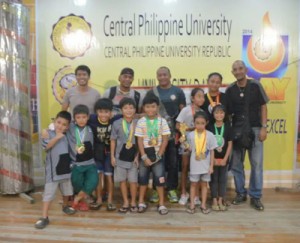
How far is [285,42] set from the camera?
12.5 feet

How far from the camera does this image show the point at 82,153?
311 centimetres

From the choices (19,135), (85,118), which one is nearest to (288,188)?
(85,118)

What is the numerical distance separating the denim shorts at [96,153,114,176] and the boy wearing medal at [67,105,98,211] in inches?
3.8

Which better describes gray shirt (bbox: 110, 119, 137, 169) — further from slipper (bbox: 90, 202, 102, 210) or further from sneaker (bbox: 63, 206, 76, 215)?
sneaker (bbox: 63, 206, 76, 215)

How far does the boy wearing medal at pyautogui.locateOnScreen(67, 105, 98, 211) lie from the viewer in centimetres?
309

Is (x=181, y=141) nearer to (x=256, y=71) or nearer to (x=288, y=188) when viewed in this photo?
(x=256, y=71)

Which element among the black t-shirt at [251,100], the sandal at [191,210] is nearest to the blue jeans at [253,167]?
the black t-shirt at [251,100]

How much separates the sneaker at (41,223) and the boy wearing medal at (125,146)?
69 centimetres

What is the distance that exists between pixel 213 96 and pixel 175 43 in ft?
2.96

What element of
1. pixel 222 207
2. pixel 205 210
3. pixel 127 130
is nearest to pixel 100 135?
pixel 127 130

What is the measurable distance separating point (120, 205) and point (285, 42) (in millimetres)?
2622

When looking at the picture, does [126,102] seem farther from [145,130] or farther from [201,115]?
[201,115]

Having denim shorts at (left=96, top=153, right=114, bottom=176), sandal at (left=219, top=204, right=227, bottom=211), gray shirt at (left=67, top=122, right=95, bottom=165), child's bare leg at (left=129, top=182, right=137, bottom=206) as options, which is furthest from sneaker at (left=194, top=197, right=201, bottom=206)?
gray shirt at (left=67, top=122, right=95, bottom=165)

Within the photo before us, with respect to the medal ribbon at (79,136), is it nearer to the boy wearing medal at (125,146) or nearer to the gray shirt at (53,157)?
the gray shirt at (53,157)
